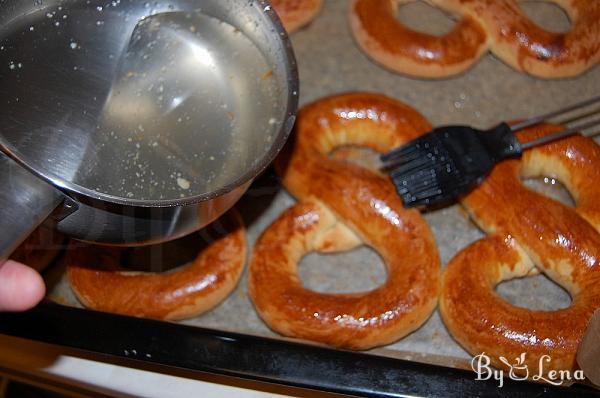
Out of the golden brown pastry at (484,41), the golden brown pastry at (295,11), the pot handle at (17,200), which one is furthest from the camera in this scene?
the golden brown pastry at (295,11)

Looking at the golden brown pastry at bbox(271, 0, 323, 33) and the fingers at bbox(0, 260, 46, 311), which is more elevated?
the golden brown pastry at bbox(271, 0, 323, 33)

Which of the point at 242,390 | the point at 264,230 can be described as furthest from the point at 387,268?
the point at 242,390

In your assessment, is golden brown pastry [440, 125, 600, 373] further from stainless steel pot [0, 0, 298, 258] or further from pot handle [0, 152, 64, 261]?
pot handle [0, 152, 64, 261]

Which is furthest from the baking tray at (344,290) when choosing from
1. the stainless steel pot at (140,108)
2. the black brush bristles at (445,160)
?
the stainless steel pot at (140,108)

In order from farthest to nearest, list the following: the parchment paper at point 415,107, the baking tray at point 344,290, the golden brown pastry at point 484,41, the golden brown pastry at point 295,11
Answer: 1. the golden brown pastry at point 295,11
2. the golden brown pastry at point 484,41
3. the parchment paper at point 415,107
4. the baking tray at point 344,290

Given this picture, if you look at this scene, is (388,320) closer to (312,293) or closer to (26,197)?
(312,293)

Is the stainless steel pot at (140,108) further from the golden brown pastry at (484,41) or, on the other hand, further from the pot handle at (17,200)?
the golden brown pastry at (484,41)

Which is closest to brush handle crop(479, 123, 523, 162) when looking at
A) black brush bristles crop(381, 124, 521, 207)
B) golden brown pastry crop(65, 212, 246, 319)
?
black brush bristles crop(381, 124, 521, 207)
